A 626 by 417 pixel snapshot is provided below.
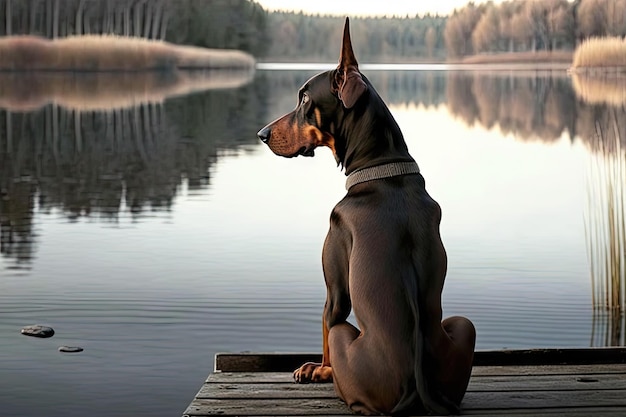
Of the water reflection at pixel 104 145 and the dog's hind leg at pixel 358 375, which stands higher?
the dog's hind leg at pixel 358 375

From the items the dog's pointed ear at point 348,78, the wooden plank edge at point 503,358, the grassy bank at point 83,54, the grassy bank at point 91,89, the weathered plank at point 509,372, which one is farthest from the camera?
the grassy bank at point 83,54

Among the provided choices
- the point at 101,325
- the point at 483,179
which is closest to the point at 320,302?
the point at 101,325

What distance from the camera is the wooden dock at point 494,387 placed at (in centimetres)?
434

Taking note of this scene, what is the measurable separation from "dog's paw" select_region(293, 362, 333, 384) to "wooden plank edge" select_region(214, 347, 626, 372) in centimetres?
42

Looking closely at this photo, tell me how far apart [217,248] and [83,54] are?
→ 1536 inches

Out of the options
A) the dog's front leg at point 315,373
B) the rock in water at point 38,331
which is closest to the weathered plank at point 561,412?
the dog's front leg at point 315,373

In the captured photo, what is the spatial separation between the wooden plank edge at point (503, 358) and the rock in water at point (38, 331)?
3286 millimetres

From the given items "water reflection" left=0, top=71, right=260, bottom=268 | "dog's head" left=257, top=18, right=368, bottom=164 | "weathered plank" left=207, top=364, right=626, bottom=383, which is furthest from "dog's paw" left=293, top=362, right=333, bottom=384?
"water reflection" left=0, top=71, right=260, bottom=268

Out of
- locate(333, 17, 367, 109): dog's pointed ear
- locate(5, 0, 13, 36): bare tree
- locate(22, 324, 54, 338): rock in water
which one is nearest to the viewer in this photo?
locate(333, 17, 367, 109): dog's pointed ear

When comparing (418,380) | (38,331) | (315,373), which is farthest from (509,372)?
(38,331)

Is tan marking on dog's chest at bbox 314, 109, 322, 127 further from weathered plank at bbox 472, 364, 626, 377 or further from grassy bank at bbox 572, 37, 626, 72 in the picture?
grassy bank at bbox 572, 37, 626, 72

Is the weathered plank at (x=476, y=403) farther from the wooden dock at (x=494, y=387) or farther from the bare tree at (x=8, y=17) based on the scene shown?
the bare tree at (x=8, y=17)

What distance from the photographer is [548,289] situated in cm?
984

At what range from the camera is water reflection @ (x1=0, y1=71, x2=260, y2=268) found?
14.9 m
